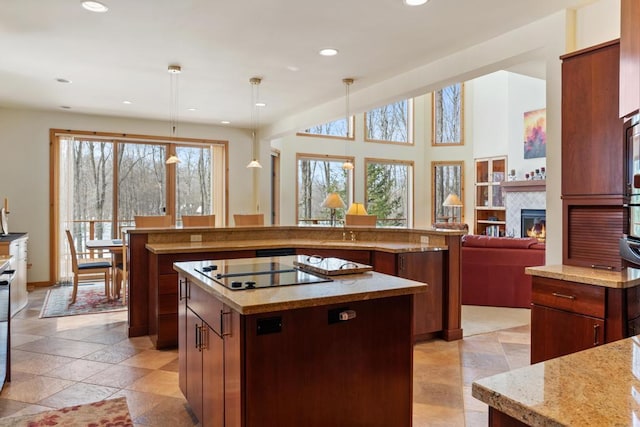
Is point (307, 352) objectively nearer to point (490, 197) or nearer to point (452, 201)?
point (452, 201)

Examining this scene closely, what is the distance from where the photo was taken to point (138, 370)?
10.7ft

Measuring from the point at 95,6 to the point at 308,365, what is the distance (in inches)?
120

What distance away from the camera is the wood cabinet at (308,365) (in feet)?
5.54

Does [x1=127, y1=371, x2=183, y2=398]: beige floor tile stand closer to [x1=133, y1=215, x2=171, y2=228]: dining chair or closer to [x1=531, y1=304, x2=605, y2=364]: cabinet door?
[x1=133, y1=215, x2=171, y2=228]: dining chair

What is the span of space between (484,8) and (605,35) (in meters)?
0.86

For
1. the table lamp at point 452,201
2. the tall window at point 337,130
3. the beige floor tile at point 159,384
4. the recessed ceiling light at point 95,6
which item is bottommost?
the beige floor tile at point 159,384

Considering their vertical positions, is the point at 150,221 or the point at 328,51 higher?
the point at 328,51

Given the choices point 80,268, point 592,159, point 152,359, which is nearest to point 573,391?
point 592,159

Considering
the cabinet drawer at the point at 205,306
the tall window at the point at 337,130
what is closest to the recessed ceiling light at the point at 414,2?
the cabinet drawer at the point at 205,306

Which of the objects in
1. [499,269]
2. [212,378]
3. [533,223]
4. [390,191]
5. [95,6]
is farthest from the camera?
[390,191]

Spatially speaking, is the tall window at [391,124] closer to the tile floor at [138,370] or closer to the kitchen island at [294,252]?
the kitchen island at [294,252]

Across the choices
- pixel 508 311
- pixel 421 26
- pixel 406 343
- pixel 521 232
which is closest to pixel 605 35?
pixel 421 26

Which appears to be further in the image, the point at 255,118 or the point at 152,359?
the point at 255,118

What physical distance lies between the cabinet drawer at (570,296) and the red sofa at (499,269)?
2.68 m
